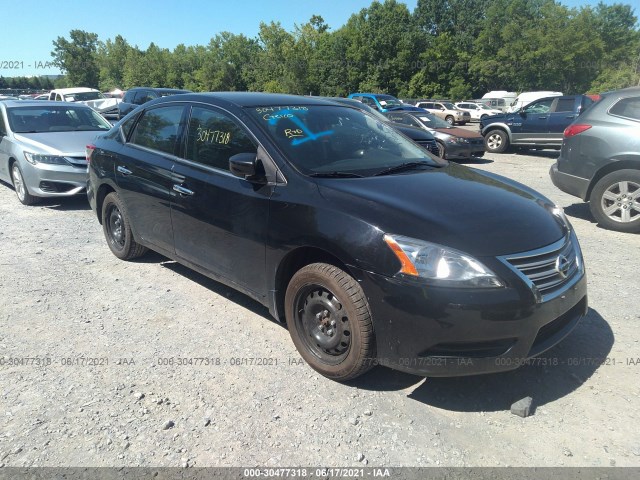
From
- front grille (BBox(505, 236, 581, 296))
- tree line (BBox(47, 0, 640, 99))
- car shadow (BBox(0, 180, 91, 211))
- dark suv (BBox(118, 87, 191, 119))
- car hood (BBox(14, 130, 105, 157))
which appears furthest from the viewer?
tree line (BBox(47, 0, 640, 99))

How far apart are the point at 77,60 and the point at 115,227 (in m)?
63.2

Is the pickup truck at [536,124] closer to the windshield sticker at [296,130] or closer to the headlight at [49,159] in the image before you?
the windshield sticker at [296,130]

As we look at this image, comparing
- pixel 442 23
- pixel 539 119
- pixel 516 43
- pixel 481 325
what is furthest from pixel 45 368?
pixel 442 23

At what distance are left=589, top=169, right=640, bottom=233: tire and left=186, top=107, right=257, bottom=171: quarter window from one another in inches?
202

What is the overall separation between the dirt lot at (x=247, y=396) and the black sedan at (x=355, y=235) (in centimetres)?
33

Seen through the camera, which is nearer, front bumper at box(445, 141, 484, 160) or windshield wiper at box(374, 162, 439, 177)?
windshield wiper at box(374, 162, 439, 177)

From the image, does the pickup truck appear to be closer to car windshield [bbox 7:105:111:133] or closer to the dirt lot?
the dirt lot

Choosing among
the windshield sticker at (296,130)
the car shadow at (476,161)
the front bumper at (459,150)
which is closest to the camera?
the windshield sticker at (296,130)

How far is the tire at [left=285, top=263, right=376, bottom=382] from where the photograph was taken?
2.85 metres

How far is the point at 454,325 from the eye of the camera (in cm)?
259

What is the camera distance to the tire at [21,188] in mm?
7742

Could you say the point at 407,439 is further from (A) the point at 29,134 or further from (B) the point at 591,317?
(A) the point at 29,134

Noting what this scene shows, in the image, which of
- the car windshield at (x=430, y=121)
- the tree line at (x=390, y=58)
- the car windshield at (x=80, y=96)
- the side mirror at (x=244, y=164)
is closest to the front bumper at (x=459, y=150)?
the car windshield at (x=430, y=121)

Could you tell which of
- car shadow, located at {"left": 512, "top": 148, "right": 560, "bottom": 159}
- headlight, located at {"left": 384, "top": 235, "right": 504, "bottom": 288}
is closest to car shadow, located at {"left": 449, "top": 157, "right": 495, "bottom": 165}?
car shadow, located at {"left": 512, "top": 148, "right": 560, "bottom": 159}
